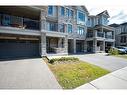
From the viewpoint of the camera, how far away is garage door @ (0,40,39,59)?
51.4 feet

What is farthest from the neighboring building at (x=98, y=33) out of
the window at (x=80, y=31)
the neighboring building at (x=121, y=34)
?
the neighboring building at (x=121, y=34)

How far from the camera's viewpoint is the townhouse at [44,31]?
15.8 m

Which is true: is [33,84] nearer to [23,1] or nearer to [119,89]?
[119,89]

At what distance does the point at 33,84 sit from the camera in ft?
20.8

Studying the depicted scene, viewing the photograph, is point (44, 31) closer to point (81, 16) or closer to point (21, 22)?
point (21, 22)

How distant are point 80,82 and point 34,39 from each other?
41.9 feet

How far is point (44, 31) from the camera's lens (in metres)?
16.7

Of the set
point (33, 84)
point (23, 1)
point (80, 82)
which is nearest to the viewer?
point (33, 84)

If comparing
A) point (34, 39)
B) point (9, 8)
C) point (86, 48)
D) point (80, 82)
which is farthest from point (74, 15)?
point (80, 82)

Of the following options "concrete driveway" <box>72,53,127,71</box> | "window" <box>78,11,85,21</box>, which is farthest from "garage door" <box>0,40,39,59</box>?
"window" <box>78,11,85,21</box>

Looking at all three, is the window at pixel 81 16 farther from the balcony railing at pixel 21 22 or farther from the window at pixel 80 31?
the balcony railing at pixel 21 22

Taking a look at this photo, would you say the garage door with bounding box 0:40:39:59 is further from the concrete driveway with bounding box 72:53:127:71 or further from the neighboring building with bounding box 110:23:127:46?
the neighboring building with bounding box 110:23:127:46

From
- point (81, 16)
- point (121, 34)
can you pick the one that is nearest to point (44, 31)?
point (81, 16)

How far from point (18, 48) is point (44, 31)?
403cm
